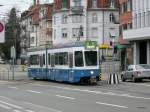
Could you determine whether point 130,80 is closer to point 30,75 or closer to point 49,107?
point 30,75

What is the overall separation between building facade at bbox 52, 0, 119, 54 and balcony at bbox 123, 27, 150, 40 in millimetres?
32772

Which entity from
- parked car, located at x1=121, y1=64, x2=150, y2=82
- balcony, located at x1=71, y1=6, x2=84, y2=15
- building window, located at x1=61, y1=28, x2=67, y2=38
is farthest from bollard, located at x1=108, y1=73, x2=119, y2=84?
building window, located at x1=61, y1=28, x2=67, y2=38

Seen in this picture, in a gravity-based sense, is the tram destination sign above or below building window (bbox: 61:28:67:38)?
below

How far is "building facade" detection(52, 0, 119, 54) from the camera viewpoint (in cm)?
10225

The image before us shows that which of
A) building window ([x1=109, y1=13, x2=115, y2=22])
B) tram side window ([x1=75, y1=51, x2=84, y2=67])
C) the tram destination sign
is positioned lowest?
tram side window ([x1=75, y1=51, x2=84, y2=67])

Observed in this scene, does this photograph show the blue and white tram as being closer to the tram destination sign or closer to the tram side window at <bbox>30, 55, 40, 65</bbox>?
the tram destination sign

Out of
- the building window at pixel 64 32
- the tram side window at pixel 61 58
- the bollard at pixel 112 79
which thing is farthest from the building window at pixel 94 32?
the bollard at pixel 112 79

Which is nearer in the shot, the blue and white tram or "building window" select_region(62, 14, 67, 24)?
the blue and white tram

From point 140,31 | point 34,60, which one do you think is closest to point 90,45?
point 34,60

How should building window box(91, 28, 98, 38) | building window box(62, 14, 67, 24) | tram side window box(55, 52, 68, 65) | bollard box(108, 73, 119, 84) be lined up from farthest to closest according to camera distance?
1. building window box(62, 14, 67, 24)
2. building window box(91, 28, 98, 38)
3. bollard box(108, 73, 119, 84)
4. tram side window box(55, 52, 68, 65)

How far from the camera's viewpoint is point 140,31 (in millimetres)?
64375

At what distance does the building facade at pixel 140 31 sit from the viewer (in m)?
64.1

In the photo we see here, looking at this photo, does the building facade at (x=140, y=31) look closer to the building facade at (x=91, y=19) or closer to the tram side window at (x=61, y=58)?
the tram side window at (x=61, y=58)

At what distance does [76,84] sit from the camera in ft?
136
